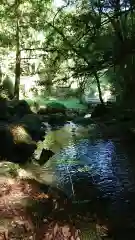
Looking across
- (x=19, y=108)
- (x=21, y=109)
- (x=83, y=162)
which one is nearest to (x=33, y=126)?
(x=83, y=162)

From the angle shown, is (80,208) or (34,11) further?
(34,11)

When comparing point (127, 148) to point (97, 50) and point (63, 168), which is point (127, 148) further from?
point (97, 50)

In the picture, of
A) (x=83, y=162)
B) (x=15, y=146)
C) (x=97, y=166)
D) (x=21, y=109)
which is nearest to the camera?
(x=97, y=166)

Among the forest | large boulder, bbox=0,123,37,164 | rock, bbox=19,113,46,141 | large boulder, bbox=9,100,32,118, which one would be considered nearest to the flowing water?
the forest

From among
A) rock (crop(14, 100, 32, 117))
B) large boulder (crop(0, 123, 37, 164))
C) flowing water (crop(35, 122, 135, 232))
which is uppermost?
rock (crop(14, 100, 32, 117))

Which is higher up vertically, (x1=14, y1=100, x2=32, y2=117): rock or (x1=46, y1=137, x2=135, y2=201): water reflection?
(x1=14, y1=100, x2=32, y2=117): rock

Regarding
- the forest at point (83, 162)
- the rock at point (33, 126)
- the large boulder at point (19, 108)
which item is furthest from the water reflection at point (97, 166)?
the large boulder at point (19, 108)

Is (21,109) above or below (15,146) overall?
above

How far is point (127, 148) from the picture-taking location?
13.9 m

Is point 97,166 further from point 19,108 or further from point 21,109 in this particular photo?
point 19,108

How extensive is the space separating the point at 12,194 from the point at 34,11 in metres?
21.4

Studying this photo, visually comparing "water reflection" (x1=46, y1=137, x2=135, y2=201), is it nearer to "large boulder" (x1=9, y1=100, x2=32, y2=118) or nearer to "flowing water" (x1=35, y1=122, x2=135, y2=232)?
"flowing water" (x1=35, y1=122, x2=135, y2=232)

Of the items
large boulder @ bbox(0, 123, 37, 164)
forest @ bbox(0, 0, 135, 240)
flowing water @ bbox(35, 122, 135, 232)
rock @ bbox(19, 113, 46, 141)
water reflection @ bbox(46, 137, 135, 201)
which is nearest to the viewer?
forest @ bbox(0, 0, 135, 240)

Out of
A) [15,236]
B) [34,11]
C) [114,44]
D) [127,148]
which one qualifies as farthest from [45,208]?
[34,11]
